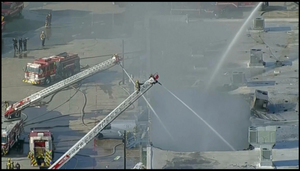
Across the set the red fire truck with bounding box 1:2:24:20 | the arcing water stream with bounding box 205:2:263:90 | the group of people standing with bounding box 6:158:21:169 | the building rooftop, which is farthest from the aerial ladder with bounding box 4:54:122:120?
the red fire truck with bounding box 1:2:24:20

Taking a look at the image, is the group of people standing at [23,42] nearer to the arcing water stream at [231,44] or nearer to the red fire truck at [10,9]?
the red fire truck at [10,9]

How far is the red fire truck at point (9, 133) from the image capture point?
39.6 metres

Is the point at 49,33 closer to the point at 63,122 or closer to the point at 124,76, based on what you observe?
the point at 124,76

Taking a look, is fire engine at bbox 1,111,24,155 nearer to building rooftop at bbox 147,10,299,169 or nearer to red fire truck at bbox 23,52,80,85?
building rooftop at bbox 147,10,299,169

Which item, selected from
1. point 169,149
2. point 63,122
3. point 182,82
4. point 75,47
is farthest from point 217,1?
point 169,149

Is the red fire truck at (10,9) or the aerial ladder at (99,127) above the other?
the red fire truck at (10,9)

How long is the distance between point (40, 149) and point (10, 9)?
1043 inches

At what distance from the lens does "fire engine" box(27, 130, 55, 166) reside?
3853 centimetres

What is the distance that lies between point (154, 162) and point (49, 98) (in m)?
13.2

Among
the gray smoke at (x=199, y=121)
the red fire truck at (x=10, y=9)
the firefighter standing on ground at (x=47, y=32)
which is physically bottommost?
the gray smoke at (x=199, y=121)

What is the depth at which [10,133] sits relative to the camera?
40.2m

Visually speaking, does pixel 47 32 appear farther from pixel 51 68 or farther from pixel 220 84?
pixel 220 84

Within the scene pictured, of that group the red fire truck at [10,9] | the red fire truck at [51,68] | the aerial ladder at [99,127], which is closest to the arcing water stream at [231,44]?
the aerial ladder at [99,127]

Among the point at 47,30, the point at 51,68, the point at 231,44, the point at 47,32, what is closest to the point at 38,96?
the point at 51,68
